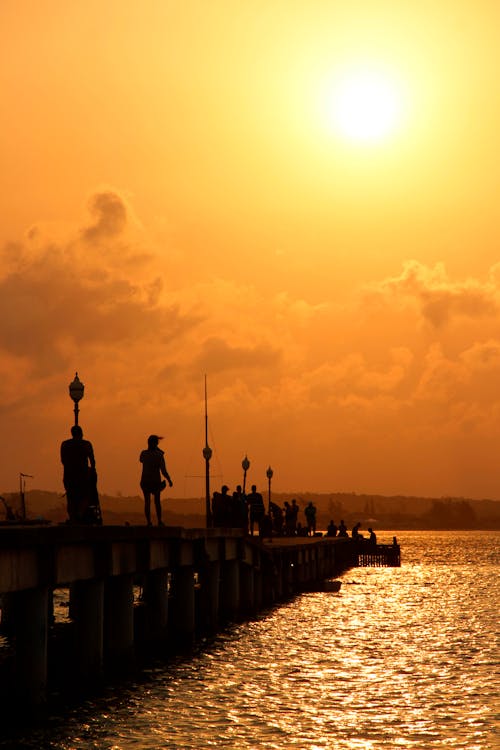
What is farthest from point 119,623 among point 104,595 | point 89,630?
point 89,630

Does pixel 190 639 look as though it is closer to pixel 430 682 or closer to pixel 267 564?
pixel 430 682

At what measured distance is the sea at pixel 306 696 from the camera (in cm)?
2089

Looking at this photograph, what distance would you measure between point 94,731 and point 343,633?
64.9 ft

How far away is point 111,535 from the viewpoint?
85.0 ft

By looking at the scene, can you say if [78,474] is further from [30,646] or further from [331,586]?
[331,586]

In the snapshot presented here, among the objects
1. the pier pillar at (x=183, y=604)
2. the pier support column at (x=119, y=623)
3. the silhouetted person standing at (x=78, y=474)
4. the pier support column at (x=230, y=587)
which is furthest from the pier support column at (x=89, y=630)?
the pier support column at (x=230, y=587)

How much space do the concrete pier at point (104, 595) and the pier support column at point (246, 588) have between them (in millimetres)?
36

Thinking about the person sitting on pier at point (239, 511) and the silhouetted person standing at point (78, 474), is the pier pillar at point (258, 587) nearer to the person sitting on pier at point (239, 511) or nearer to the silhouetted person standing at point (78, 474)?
the person sitting on pier at point (239, 511)

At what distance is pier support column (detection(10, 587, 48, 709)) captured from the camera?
21969 mm

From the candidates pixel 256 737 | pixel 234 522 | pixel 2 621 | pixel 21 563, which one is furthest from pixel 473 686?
pixel 234 522

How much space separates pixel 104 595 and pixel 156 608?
267cm

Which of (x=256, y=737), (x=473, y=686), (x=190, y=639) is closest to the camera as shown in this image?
(x=256, y=737)

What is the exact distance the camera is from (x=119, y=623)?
2856cm

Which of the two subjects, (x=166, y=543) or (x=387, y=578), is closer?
(x=166, y=543)
